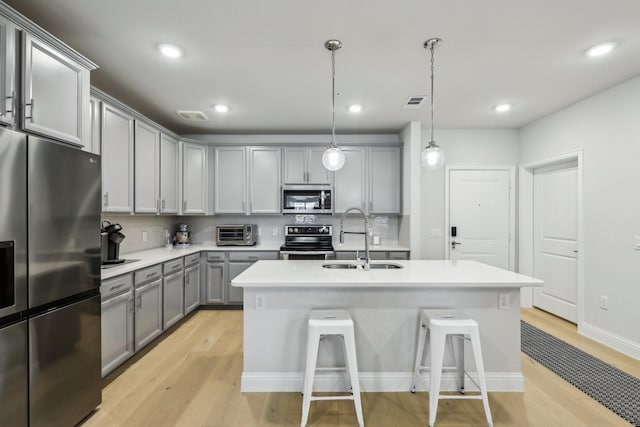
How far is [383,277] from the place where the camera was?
219 centimetres

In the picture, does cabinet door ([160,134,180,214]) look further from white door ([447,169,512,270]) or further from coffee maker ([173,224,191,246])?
white door ([447,169,512,270])

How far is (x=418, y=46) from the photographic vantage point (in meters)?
2.33

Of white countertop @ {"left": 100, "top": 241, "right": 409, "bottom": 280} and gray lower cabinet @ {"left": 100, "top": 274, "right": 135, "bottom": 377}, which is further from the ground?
white countertop @ {"left": 100, "top": 241, "right": 409, "bottom": 280}

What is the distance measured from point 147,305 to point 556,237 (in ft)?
15.9

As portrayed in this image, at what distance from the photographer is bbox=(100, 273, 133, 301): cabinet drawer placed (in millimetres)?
2318

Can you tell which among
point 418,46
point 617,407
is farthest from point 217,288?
point 617,407

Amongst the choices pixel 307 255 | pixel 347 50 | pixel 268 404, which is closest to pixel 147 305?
pixel 268 404

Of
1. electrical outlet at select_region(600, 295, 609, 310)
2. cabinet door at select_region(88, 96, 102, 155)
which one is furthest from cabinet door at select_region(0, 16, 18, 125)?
electrical outlet at select_region(600, 295, 609, 310)

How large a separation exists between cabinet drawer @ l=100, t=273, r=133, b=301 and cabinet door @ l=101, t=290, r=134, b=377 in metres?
0.05

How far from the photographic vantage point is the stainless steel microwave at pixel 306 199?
4.42 m

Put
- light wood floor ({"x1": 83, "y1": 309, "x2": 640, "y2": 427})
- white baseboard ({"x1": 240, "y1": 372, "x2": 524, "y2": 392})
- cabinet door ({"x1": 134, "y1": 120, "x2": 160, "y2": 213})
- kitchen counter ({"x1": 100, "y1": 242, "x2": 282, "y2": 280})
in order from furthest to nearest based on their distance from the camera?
cabinet door ({"x1": 134, "y1": 120, "x2": 160, "y2": 213})
kitchen counter ({"x1": 100, "y1": 242, "x2": 282, "y2": 280})
white baseboard ({"x1": 240, "y1": 372, "x2": 524, "y2": 392})
light wood floor ({"x1": 83, "y1": 309, "x2": 640, "y2": 427})

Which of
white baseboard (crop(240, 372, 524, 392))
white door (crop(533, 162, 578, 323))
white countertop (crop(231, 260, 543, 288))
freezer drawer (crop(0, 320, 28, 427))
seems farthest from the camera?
white door (crop(533, 162, 578, 323))

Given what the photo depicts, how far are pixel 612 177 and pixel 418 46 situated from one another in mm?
2503

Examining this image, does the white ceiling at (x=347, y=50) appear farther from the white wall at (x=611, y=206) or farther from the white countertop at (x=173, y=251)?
the white countertop at (x=173, y=251)
